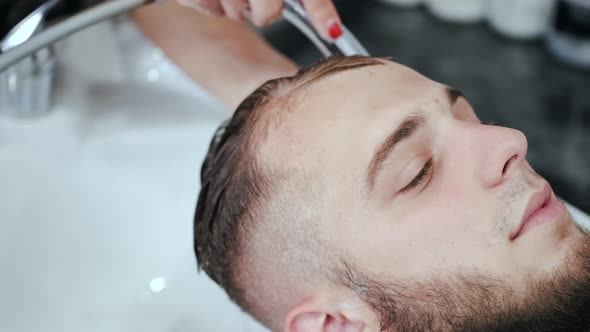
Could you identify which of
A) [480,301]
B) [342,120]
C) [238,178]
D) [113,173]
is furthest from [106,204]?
[480,301]

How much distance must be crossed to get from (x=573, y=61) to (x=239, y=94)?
0.64 meters

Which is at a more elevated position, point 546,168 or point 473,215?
point 473,215

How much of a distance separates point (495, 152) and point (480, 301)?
133mm

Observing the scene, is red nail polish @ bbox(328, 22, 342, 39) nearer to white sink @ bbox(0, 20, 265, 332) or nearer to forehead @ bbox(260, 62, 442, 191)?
forehead @ bbox(260, 62, 442, 191)

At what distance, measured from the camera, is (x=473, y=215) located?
633mm

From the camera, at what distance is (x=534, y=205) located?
647mm

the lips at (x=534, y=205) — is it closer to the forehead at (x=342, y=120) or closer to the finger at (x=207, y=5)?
the forehead at (x=342, y=120)

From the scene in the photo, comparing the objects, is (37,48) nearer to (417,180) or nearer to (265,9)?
(265,9)

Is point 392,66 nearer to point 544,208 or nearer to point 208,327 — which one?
point 544,208

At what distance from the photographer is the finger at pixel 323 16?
73 centimetres

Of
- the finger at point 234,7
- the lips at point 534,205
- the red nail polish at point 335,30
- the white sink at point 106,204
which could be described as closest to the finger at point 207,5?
the finger at point 234,7

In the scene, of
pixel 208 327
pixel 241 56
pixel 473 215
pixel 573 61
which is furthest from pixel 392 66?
pixel 573 61

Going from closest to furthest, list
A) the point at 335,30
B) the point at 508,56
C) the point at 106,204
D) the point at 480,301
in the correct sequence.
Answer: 1. the point at 480,301
2. the point at 335,30
3. the point at 106,204
4. the point at 508,56

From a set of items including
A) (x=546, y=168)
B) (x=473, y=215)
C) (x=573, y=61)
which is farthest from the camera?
(x=573, y=61)
